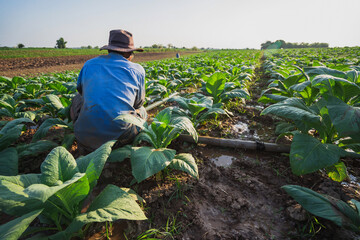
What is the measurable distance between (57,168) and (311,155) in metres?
2.00

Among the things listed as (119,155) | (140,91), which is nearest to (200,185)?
(119,155)

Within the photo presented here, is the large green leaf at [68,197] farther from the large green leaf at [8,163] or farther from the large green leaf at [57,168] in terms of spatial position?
the large green leaf at [8,163]

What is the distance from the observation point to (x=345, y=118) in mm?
1329

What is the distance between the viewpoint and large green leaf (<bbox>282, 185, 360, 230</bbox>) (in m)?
1.14

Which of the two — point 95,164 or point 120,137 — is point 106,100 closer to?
point 120,137

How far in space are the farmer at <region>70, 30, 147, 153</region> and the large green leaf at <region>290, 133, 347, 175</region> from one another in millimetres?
1778

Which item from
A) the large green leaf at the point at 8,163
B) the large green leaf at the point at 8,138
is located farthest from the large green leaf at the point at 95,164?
the large green leaf at the point at 8,138

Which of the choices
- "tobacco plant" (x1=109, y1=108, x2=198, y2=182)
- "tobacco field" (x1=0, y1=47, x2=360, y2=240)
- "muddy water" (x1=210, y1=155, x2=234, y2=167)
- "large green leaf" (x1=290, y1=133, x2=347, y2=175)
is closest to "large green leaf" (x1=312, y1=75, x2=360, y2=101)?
"tobacco field" (x1=0, y1=47, x2=360, y2=240)

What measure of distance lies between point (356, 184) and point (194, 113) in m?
2.01

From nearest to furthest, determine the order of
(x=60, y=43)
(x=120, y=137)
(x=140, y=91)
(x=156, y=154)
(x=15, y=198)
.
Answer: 1. (x=15, y=198)
2. (x=156, y=154)
3. (x=120, y=137)
4. (x=140, y=91)
5. (x=60, y=43)

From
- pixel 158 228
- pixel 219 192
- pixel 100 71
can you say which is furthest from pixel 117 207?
pixel 100 71

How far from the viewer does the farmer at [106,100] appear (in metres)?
2.01

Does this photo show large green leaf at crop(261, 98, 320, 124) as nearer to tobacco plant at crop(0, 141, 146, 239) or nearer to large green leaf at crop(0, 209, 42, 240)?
tobacco plant at crop(0, 141, 146, 239)

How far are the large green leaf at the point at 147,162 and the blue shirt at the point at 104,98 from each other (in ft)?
2.10
